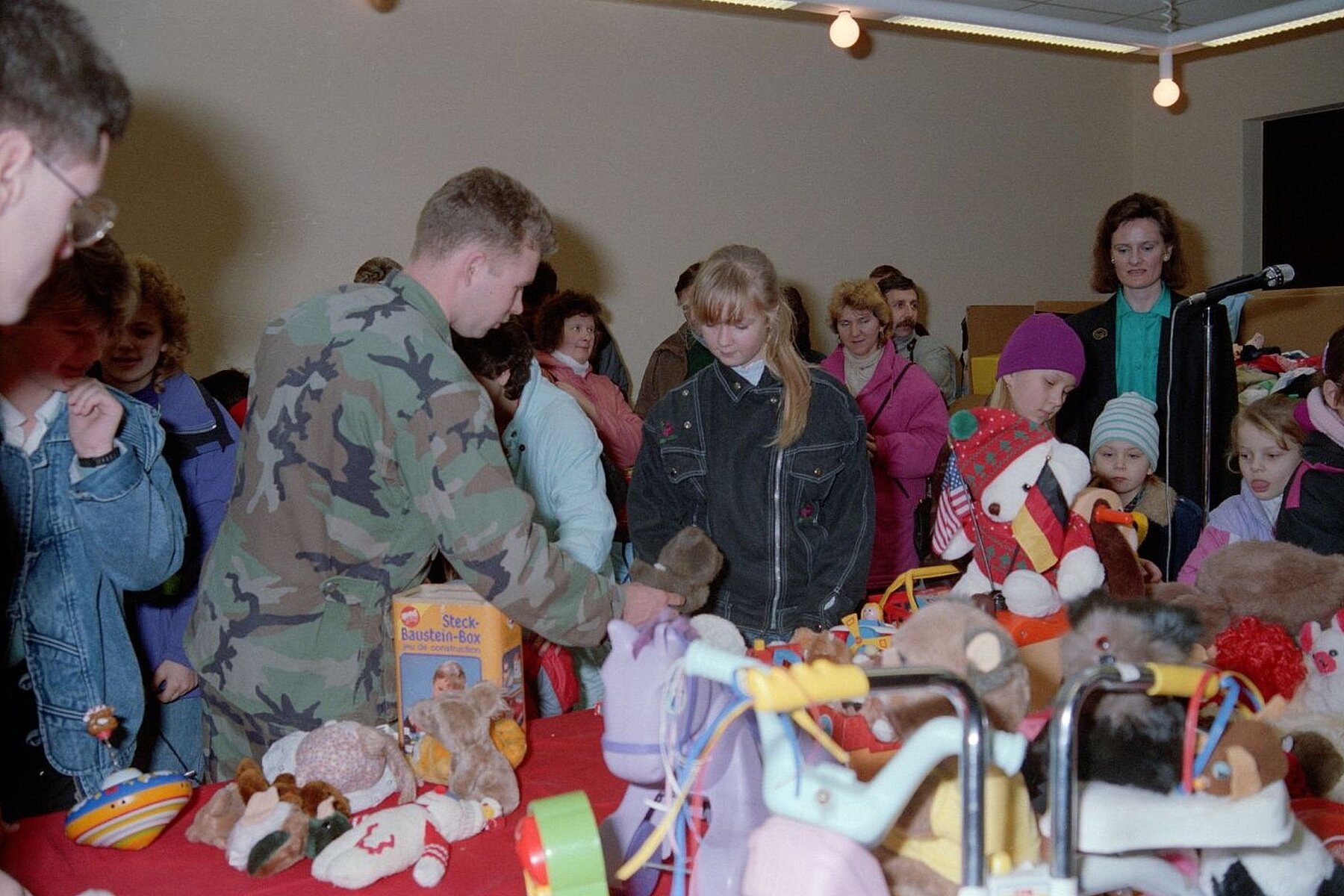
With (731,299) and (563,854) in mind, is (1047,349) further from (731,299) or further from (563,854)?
(563,854)

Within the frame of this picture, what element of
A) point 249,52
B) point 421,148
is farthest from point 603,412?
point 249,52

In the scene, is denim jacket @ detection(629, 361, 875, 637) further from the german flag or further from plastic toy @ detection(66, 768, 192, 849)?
plastic toy @ detection(66, 768, 192, 849)

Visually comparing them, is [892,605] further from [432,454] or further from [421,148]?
[421,148]

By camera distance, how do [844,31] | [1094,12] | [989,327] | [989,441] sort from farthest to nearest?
[989,327] < [1094,12] < [844,31] < [989,441]

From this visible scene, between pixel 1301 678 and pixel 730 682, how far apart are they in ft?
3.89

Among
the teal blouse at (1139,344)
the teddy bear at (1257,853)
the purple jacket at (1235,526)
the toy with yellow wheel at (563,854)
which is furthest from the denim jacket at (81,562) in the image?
the teal blouse at (1139,344)

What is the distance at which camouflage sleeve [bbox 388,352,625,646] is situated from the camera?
1457 mm

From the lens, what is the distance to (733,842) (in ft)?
3.53

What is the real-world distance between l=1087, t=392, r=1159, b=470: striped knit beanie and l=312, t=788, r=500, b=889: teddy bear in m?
1.74

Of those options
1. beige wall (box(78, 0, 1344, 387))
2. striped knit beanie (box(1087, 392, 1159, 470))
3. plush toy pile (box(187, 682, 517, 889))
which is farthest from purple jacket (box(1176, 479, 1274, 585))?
beige wall (box(78, 0, 1344, 387))

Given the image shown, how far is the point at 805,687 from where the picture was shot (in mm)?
834

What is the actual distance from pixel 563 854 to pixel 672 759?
14cm

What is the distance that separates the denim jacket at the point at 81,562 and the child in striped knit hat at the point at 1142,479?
1.90m

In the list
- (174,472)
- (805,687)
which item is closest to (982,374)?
(174,472)
